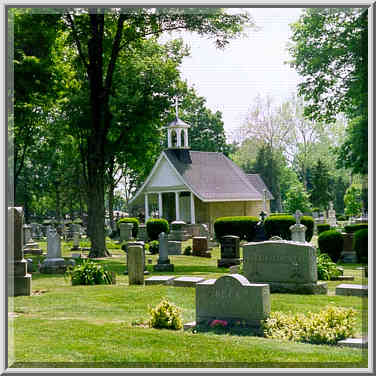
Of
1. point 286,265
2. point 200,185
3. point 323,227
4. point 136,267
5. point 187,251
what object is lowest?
point 187,251

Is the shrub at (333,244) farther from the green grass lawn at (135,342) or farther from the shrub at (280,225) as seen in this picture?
the green grass lawn at (135,342)

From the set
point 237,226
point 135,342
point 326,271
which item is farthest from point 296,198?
point 135,342

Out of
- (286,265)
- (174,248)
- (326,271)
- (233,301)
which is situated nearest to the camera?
(233,301)

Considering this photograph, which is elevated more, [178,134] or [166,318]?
[178,134]

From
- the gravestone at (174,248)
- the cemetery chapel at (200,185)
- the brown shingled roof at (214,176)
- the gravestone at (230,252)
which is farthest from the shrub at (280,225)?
the brown shingled roof at (214,176)

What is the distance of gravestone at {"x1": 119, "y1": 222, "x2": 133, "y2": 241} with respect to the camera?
26.8 metres

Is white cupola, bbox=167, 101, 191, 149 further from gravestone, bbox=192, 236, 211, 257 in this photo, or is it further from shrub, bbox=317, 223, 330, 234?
shrub, bbox=317, 223, 330, 234

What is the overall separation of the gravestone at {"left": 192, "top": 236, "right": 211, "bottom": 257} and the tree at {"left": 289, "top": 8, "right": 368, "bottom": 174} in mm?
9975

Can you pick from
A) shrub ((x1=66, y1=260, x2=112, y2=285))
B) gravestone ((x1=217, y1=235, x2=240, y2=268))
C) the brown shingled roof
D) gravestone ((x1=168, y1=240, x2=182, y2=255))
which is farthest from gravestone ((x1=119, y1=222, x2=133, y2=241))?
the brown shingled roof

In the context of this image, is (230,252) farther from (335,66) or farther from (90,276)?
(335,66)

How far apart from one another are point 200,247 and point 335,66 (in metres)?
12.0

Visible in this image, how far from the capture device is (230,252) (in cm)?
1712

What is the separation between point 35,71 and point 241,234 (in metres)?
8.49

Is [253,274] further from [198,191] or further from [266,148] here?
[266,148]
